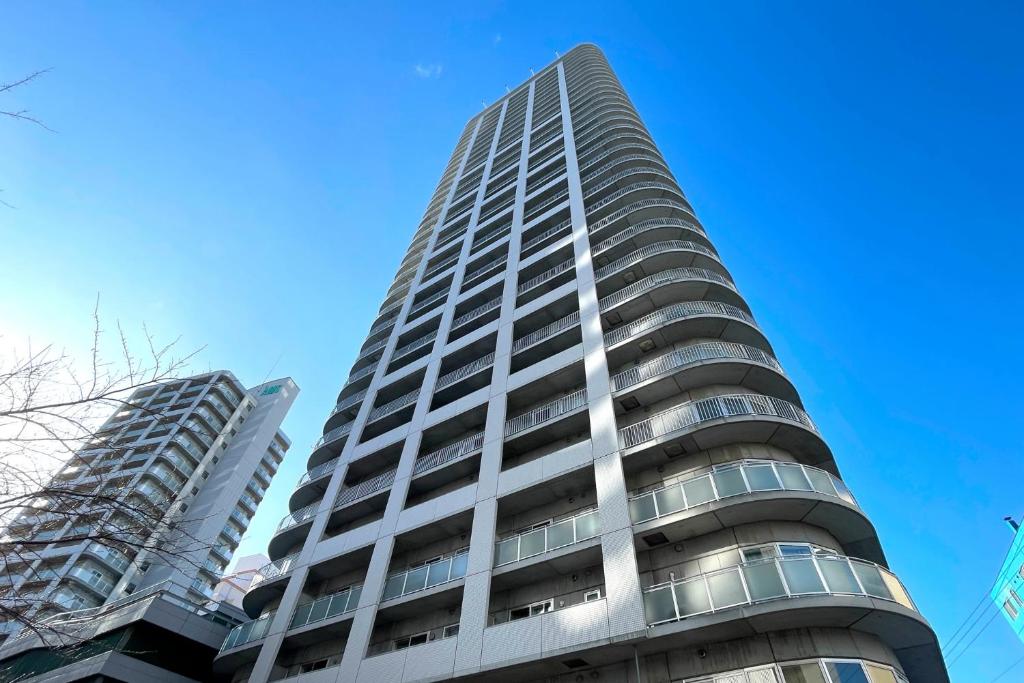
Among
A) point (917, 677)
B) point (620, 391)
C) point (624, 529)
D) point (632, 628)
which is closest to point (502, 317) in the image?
point (620, 391)

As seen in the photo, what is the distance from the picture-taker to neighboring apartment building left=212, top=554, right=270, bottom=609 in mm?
60572

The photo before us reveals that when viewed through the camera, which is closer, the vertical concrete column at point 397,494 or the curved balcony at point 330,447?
the vertical concrete column at point 397,494

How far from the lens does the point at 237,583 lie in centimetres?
7019

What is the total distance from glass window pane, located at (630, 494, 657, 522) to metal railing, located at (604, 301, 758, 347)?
6.96 m

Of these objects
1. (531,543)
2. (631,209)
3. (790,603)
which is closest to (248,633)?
(531,543)

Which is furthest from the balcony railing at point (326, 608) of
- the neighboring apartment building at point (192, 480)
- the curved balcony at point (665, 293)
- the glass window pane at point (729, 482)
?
the neighboring apartment building at point (192, 480)

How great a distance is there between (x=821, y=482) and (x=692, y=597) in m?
4.99

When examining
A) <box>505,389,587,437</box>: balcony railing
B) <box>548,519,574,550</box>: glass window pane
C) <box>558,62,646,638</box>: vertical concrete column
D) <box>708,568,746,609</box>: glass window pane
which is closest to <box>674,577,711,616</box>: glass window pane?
<box>708,568,746,609</box>: glass window pane

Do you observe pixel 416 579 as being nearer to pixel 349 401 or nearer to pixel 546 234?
pixel 349 401

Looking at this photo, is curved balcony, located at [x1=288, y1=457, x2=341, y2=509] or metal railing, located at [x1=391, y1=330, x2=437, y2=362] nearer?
curved balcony, located at [x1=288, y1=457, x2=341, y2=509]

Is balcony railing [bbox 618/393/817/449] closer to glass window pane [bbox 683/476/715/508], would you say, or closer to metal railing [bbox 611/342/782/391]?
metal railing [bbox 611/342/782/391]

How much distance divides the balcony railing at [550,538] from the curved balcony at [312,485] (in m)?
12.1

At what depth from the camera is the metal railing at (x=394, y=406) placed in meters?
26.1

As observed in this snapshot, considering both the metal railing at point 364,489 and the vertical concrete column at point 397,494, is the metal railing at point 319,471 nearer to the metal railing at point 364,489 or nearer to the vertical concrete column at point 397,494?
the metal railing at point 364,489
